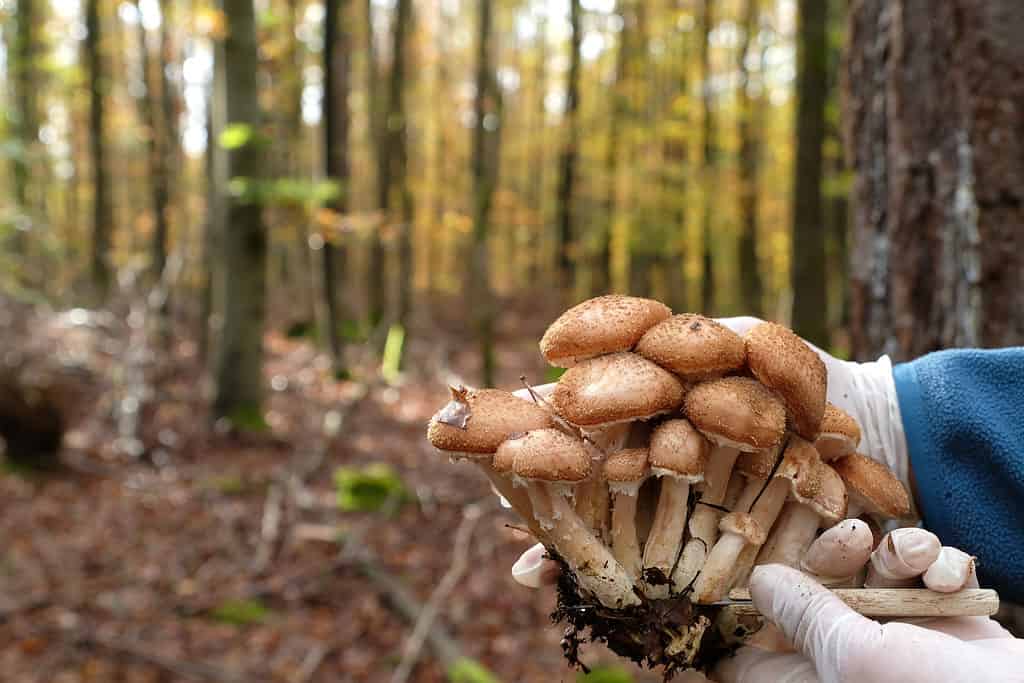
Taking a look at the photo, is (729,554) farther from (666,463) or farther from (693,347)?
(693,347)

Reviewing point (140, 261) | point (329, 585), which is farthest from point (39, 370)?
point (329, 585)

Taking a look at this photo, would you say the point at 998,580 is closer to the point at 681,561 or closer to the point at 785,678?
the point at 785,678

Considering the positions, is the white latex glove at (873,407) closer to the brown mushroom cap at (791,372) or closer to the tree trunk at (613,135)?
→ the brown mushroom cap at (791,372)

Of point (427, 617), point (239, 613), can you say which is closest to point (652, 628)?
point (427, 617)

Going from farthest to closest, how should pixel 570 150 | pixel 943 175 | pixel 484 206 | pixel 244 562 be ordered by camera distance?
pixel 570 150 < pixel 484 206 < pixel 244 562 < pixel 943 175

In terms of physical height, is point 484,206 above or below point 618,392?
above
